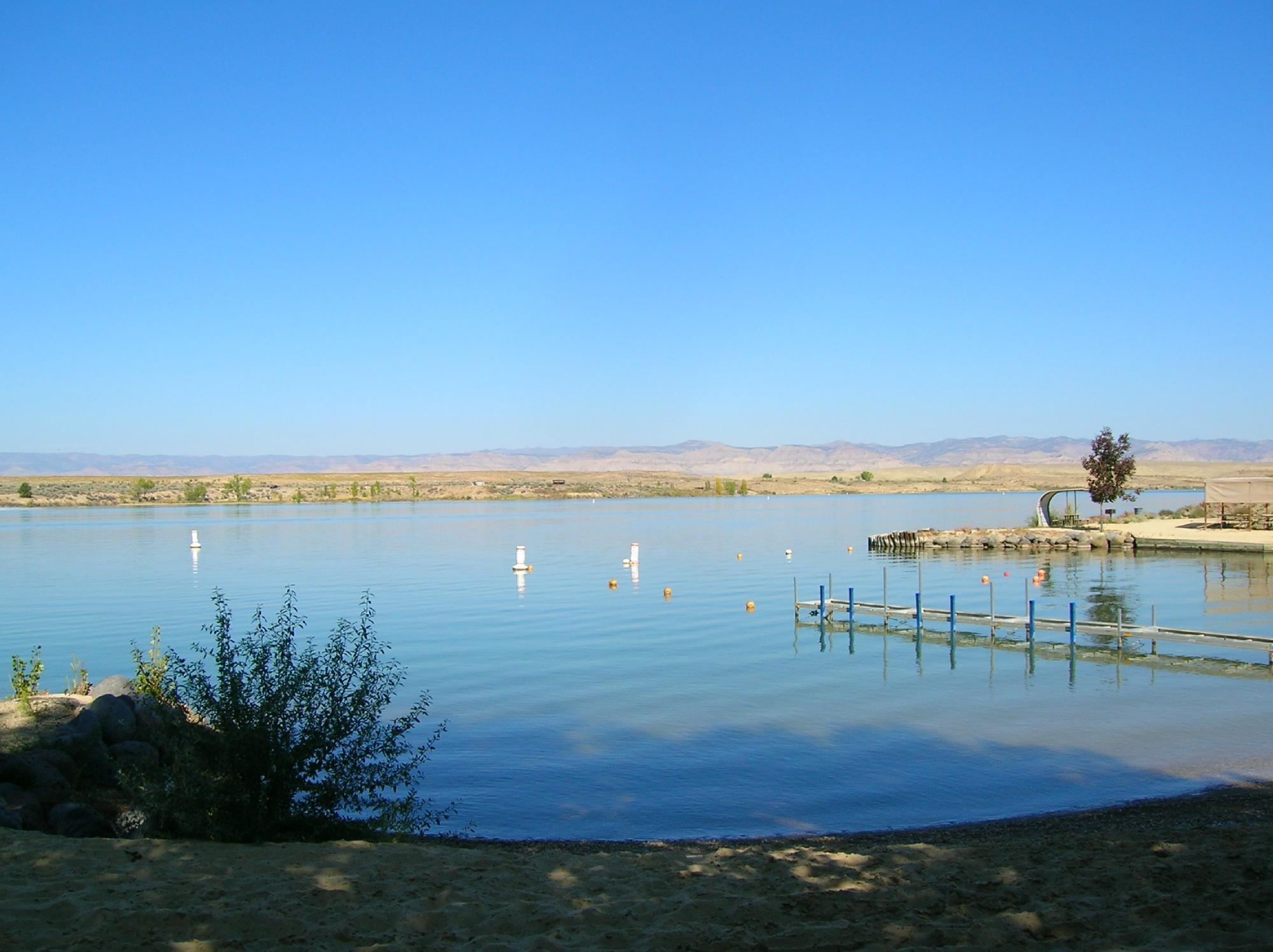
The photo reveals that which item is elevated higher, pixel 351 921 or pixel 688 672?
pixel 351 921

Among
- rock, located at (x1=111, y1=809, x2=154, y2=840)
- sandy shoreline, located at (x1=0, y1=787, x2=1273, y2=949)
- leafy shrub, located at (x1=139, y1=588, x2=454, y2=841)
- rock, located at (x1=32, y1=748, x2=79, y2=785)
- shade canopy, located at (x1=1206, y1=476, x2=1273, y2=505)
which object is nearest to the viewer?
sandy shoreline, located at (x1=0, y1=787, x2=1273, y2=949)

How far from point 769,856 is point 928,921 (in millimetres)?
1802

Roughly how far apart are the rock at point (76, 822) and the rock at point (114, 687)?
13.5ft

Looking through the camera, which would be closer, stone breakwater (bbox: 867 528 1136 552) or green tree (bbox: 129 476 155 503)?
stone breakwater (bbox: 867 528 1136 552)

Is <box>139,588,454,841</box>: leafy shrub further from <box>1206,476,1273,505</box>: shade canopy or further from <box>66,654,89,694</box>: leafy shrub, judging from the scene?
<box>1206,476,1273,505</box>: shade canopy

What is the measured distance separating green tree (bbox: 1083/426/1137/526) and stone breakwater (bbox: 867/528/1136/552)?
21.7 feet

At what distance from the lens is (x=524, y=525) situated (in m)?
78.1

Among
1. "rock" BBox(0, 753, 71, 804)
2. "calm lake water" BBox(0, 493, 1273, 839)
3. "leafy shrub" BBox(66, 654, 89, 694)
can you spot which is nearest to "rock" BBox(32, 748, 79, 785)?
Answer: "rock" BBox(0, 753, 71, 804)

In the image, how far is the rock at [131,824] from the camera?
8.86 m

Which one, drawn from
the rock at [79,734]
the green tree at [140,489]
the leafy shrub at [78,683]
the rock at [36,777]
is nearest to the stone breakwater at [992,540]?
the leafy shrub at [78,683]

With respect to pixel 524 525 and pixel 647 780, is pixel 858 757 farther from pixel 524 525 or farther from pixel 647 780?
pixel 524 525

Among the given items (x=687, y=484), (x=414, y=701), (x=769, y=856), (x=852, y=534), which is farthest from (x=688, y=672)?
(x=687, y=484)

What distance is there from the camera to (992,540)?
5488 centimetres

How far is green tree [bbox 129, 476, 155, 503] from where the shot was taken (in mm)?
131150
